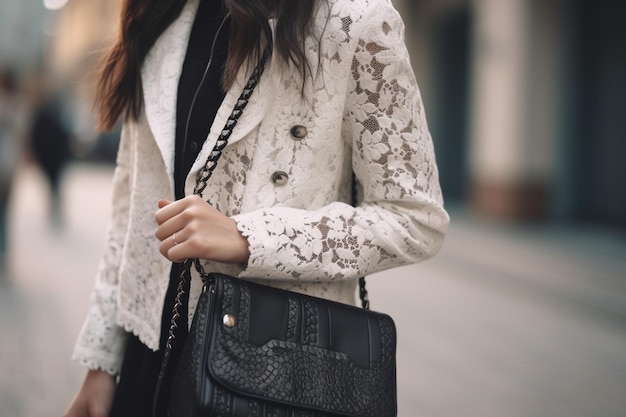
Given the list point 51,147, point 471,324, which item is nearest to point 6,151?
point 51,147

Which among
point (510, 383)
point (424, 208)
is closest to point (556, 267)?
point (510, 383)

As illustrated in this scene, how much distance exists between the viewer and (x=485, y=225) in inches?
504

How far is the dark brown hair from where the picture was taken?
1.25 m

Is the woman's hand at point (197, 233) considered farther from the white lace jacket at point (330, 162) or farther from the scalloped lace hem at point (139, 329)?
the scalloped lace hem at point (139, 329)

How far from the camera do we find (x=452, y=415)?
3939mm

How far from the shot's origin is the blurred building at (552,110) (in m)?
11.8

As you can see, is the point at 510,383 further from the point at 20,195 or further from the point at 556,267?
the point at 20,195

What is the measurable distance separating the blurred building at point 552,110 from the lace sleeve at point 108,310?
1117 centimetres

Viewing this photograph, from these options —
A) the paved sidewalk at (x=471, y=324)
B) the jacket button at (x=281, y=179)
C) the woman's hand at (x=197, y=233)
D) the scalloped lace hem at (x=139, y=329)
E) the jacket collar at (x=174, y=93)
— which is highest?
the jacket collar at (x=174, y=93)

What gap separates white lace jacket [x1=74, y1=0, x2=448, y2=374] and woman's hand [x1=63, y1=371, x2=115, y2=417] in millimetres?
241

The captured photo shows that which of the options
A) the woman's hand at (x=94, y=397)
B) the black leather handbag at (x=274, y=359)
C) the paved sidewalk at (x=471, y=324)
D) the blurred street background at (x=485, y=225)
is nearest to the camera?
the black leather handbag at (x=274, y=359)

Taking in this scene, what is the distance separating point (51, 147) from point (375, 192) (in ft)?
37.4

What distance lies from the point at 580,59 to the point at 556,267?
539 cm

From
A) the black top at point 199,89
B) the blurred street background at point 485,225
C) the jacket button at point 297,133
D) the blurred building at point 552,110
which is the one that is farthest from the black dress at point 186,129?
the blurred building at point 552,110
